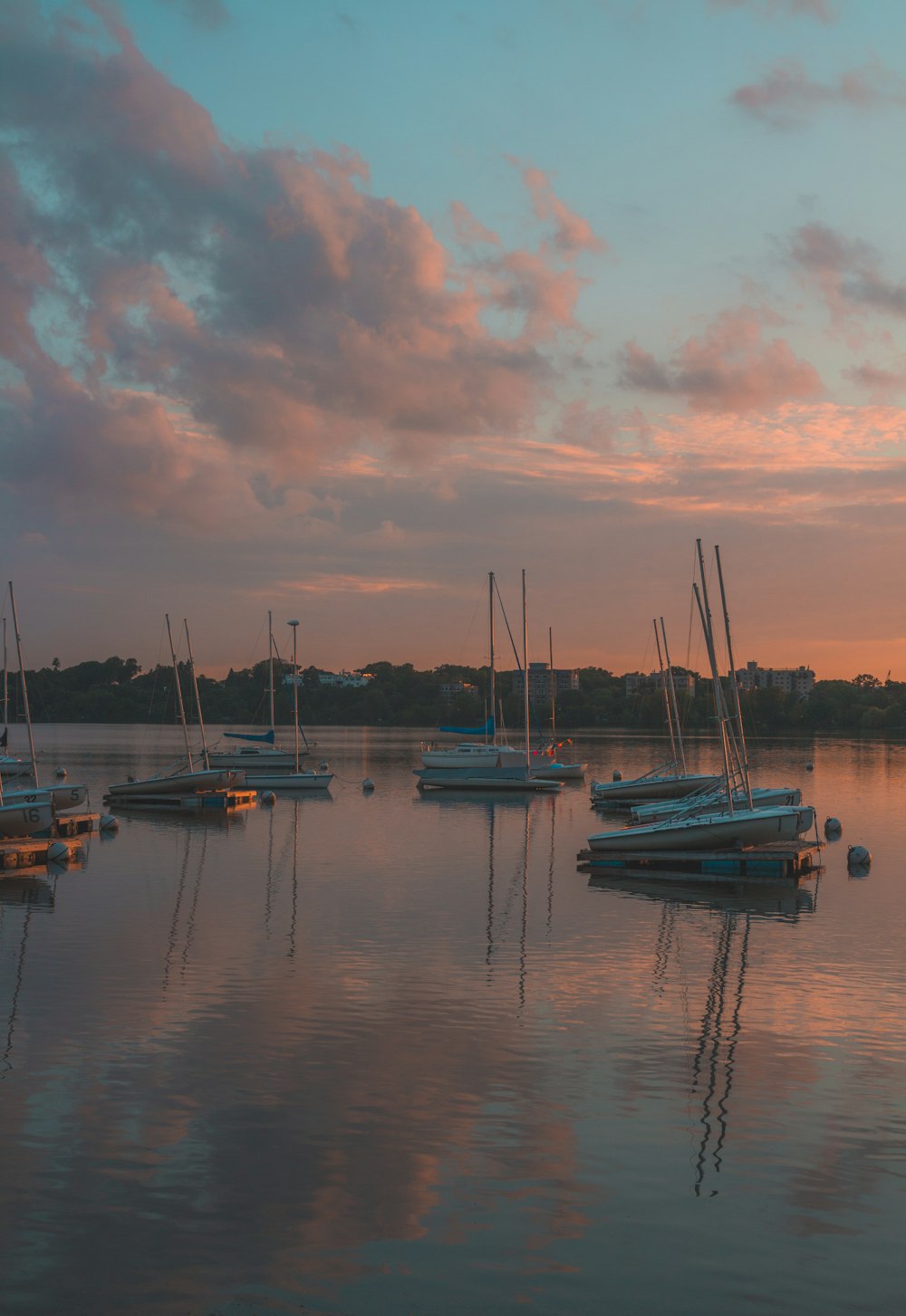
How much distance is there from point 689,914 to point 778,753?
369 feet

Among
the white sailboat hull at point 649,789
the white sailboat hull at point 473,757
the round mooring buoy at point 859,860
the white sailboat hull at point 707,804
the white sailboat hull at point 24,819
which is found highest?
the white sailboat hull at point 24,819

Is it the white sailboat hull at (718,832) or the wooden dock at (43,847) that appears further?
the white sailboat hull at (718,832)

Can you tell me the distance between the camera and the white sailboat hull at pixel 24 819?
43.2 m

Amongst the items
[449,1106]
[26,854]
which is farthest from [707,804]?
[449,1106]

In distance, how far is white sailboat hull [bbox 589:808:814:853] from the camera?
41250 mm

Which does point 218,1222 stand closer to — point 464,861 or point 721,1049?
point 721,1049

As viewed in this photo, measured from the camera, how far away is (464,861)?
45.3 meters

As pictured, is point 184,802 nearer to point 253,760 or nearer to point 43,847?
point 43,847

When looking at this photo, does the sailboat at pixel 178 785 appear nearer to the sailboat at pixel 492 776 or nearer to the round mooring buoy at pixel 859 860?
the sailboat at pixel 492 776

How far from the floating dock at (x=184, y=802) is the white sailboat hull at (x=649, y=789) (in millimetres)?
20957

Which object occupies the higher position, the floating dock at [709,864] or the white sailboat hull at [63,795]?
the white sailboat hull at [63,795]

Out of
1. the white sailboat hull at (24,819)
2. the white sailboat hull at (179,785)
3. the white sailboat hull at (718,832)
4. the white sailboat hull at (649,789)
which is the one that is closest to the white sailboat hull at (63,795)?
the white sailboat hull at (179,785)

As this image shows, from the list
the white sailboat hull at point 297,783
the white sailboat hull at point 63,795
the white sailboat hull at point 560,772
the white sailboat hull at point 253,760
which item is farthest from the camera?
the white sailboat hull at point 253,760

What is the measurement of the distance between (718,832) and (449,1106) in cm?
2630
